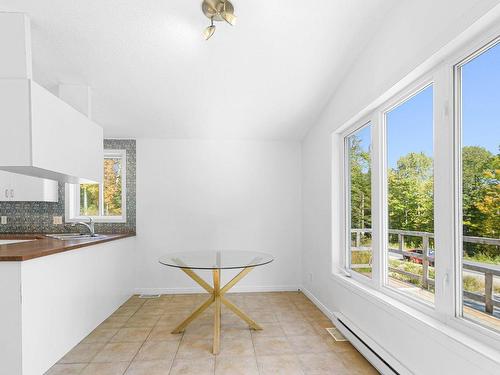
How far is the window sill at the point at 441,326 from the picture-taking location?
1457 mm

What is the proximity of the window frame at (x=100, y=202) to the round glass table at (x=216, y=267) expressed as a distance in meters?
1.60

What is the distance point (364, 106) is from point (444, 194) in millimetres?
1113

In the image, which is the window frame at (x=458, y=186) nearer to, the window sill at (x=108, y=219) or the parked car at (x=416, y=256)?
the parked car at (x=416, y=256)

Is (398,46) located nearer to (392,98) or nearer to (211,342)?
(392,98)

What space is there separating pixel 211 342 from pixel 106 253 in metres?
1.52

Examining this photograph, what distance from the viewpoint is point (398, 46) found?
2133 millimetres

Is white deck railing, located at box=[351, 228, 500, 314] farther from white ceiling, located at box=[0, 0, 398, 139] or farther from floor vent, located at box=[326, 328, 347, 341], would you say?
white ceiling, located at box=[0, 0, 398, 139]

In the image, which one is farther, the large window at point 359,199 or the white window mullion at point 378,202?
the large window at point 359,199

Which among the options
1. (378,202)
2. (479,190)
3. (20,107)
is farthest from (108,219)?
(479,190)

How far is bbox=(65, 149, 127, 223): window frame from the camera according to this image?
14.0ft

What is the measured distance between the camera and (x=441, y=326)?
1.74 m

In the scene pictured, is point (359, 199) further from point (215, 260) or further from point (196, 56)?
point (196, 56)

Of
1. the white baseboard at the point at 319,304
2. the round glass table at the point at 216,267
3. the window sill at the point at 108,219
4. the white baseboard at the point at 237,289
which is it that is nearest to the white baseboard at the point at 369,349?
the white baseboard at the point at 319,304

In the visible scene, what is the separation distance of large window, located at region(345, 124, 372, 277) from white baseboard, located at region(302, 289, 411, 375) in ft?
1.58
